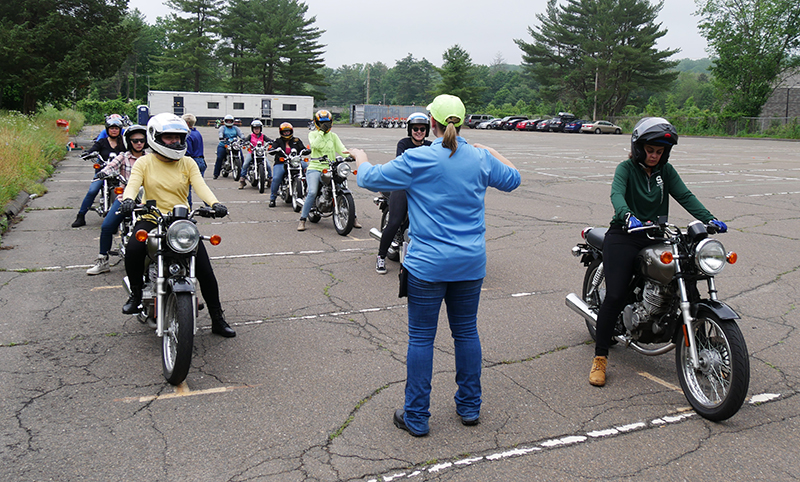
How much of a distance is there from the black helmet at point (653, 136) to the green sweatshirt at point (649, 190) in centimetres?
9

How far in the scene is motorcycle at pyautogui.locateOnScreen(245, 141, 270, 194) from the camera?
615 inches

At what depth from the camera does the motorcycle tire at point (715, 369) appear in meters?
3.83

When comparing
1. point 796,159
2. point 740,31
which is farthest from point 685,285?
point 740,31

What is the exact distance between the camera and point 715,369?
4.12 meters

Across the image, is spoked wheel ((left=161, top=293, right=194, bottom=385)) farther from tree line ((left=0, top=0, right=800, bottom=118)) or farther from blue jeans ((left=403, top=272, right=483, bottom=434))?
tree line ((left=0, top=0, right=800, bottom=118))

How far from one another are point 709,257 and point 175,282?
3.57m

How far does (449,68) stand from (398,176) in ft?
286

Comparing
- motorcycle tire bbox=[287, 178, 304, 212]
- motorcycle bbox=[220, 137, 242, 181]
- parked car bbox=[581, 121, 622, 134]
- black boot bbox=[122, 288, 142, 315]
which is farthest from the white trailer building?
black boot bbox=[122, 288, 142, 315]

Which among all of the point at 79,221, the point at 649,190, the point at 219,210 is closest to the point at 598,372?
the point at 649,190

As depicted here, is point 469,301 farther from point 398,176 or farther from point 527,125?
point 527,125

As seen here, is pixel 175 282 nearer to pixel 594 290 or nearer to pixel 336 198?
Result: pixel 594 290

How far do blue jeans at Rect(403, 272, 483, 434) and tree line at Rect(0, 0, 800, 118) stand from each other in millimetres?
33423

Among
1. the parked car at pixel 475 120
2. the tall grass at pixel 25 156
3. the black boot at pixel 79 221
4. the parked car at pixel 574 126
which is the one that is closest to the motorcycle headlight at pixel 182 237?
the black boot at pixel 79 221

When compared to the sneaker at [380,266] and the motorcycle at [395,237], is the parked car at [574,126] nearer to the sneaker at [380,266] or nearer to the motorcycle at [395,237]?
the motorcycle at [395,237]
